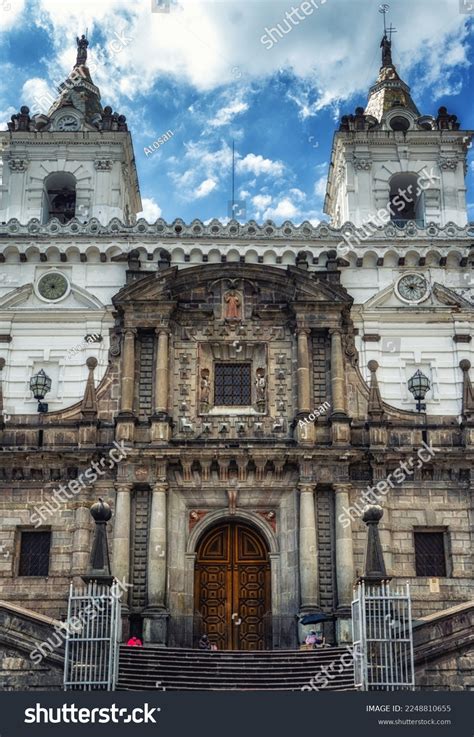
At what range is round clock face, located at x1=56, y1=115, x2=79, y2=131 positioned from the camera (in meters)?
36.9

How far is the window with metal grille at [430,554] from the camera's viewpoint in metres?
29.3

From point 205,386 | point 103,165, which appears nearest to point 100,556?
point 205,386

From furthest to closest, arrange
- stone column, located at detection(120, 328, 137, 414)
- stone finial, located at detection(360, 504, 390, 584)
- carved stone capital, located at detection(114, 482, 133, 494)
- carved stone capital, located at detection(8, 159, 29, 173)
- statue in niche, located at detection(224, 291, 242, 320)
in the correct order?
1. carved stone capital, located at detection(8, 159, 29, 173)
2. statue in niche, located at detection(224, 291, 242, 320)
3. stone column, located at detection(120, 328, 137, 414)
4. carved stone capital, located at detection(114, 482, 133, 494)
5. stone finial, located at detection(360, 504, 390, 584)

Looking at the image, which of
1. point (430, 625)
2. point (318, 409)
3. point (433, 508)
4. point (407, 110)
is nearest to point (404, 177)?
point (407, 110)

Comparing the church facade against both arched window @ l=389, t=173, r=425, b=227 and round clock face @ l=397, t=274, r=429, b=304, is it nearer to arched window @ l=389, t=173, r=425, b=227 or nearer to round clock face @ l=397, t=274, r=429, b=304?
round clock face @ l=397, t=274, r=429, b=304

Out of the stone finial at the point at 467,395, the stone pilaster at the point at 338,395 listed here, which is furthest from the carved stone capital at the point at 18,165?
the stone finial at the point at 467,395

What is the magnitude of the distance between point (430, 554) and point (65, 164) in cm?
1897

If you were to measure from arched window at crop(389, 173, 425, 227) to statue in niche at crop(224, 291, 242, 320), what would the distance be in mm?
7709

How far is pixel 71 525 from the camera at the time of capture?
29.4 meters

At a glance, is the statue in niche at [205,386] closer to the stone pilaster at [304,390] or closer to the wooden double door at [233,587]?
the stone pilaster at [304,390]

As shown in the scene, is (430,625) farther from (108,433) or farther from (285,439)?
(108,433)

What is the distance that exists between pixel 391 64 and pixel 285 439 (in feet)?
61.8

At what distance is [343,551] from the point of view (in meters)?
28.5

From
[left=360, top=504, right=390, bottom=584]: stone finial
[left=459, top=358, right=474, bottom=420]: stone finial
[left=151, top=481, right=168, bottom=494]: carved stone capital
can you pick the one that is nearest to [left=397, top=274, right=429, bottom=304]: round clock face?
[left=459, top=358, right=474, bottom=420]: stone finial
